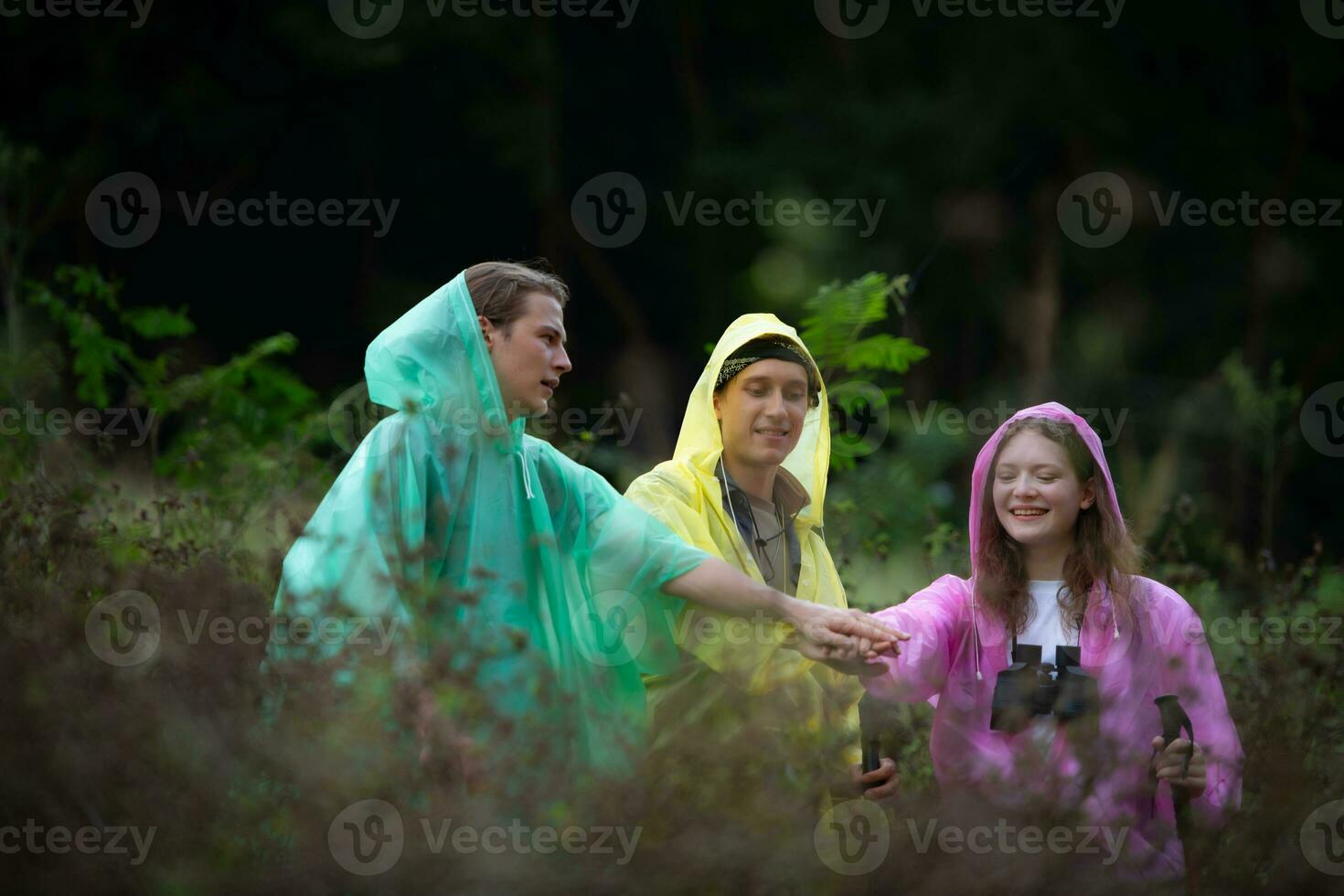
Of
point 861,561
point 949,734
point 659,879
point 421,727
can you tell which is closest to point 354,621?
point 421,727

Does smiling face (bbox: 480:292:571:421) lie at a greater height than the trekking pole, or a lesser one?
greater

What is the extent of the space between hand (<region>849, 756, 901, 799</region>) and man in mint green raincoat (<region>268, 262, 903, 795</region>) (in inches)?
13.2

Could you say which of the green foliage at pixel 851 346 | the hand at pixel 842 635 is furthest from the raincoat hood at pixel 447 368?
the green foliage at pixel 851 346

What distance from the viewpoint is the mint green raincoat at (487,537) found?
10.3ft

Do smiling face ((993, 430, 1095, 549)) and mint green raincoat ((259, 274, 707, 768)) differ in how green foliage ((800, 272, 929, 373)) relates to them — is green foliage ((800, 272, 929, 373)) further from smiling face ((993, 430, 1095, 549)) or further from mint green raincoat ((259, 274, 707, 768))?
mint green raincoat ((259, 274, 707, 768))

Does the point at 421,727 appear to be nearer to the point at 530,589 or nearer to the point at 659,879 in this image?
the point at 659,879

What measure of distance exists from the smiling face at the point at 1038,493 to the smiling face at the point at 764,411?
0.56 meters

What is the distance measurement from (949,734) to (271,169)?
1270 cm

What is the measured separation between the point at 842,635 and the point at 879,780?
0.44 meters

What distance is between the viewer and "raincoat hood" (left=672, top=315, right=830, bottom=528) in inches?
155

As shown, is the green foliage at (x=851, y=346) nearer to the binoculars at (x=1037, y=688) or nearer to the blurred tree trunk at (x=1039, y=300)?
the binoculars at (x=1037, y=688)

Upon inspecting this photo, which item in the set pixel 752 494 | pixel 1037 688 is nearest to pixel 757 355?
pixel 752 494

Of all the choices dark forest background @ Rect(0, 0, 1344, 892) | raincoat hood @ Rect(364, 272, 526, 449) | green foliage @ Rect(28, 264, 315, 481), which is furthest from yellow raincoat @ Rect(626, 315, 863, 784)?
dark forest background @ Rect(0, 0, 1344, 892)

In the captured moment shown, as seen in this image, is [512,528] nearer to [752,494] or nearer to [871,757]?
[752,494]
